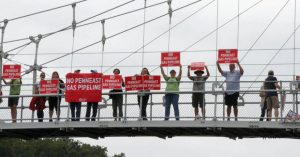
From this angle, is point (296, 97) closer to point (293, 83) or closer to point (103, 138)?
point (293, 83)

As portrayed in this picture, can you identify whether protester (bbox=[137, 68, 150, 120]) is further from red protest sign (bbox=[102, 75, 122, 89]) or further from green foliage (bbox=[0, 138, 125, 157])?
green foliage (bbox=[0, 138, 125, 157])

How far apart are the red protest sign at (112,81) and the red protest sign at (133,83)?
0.27 m

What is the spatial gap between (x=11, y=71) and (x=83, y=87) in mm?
5417

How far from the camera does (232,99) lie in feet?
128

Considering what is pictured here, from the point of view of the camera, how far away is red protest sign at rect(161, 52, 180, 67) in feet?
136

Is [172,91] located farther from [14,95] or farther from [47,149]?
[47,149]

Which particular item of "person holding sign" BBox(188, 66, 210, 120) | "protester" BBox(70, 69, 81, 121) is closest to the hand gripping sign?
"person holding sign" BBox(188, 66, 210, 120)

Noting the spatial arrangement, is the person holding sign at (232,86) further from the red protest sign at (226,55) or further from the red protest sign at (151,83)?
the red protest sign at (151,83)

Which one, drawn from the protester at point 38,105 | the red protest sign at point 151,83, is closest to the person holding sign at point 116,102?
the red protest sign at point 151,83

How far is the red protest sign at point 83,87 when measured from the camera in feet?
135

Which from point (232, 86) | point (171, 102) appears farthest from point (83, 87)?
point (232, 86)

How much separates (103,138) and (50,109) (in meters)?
2.13

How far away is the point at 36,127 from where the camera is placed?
137 ft

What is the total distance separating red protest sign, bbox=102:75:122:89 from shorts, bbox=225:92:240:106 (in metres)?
3.70
